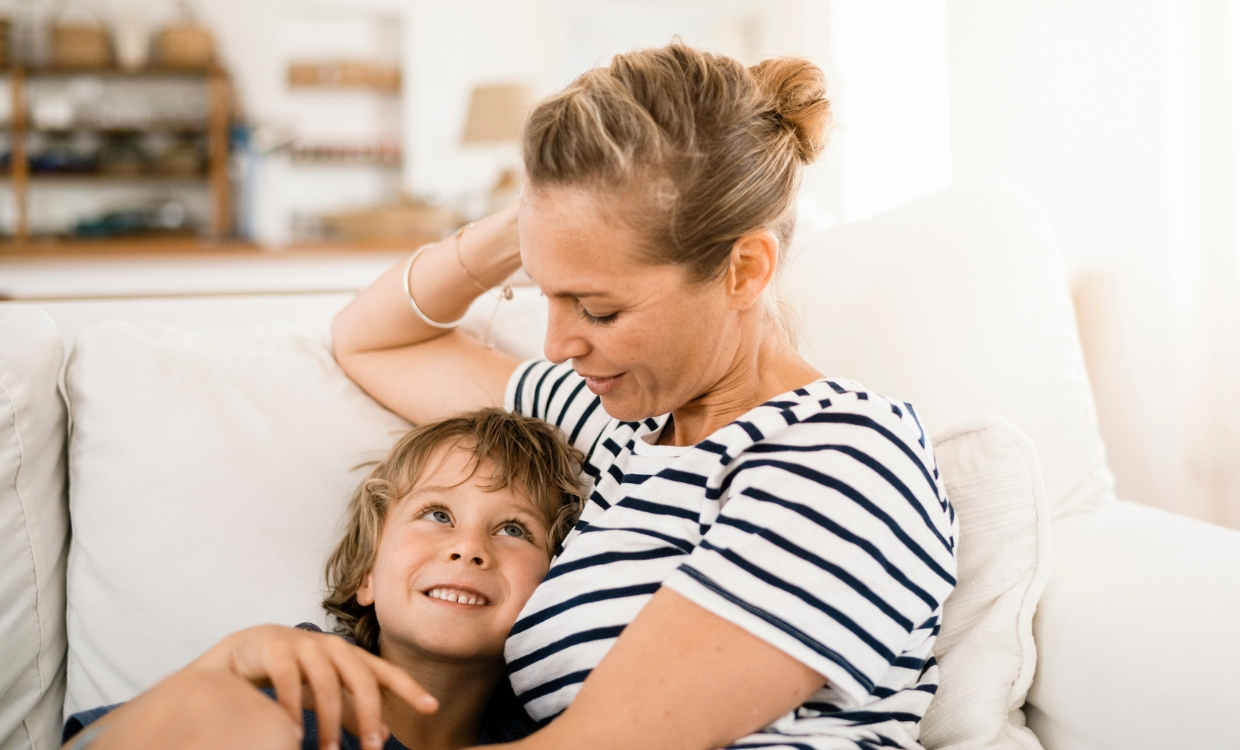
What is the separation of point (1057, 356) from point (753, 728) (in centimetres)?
73

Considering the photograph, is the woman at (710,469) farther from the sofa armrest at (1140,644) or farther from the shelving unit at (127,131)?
the shelving unit at (127,131)

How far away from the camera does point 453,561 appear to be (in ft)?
3.13

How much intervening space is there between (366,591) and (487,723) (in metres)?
0.20

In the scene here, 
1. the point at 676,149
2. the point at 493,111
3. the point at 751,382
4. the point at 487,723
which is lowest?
the point at 487,723

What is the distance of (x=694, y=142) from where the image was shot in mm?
835

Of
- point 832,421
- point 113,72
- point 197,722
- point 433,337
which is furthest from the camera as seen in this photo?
point 113,72

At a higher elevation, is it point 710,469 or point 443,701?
point 710,469

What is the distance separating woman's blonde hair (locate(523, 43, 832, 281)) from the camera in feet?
2.70

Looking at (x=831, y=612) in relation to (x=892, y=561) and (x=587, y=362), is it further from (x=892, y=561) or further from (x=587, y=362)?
(x=587, y=362)

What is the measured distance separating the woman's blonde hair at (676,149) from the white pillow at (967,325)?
0.27m

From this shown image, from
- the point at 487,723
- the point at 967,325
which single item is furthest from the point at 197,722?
the point at 967,325

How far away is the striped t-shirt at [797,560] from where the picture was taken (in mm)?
718

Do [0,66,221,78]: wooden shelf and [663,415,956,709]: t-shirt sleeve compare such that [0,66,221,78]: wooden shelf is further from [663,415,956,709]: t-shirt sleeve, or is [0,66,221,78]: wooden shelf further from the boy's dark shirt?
[663,415,956,709]: t-shirt sleeve

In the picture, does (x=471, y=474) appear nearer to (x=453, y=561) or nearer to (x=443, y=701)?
(x=453, y=561)
